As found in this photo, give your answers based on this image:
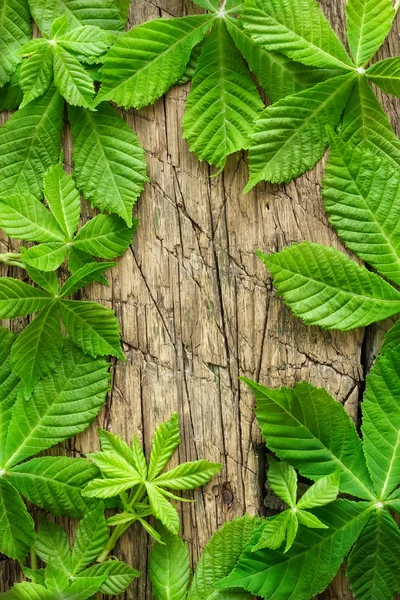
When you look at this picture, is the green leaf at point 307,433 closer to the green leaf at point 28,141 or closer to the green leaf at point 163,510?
the green leaf at point 163,510

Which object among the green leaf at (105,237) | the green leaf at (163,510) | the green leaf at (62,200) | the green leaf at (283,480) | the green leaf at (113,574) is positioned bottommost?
the green leaf at (113,574)

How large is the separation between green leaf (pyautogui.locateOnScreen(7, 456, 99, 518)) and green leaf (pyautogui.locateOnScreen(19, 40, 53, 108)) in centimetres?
72

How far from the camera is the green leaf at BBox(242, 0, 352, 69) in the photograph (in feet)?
4.20

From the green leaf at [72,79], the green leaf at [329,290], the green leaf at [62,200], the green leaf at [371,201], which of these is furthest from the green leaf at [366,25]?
the green leaf at [62,200]

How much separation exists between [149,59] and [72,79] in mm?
157

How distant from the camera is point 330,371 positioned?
1.34 meters

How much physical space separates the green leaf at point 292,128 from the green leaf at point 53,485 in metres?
0.67

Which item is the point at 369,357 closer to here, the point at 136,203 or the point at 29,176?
the point at 136,203

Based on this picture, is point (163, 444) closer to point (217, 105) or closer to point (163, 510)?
point (163, 510)

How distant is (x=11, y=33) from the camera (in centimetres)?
133

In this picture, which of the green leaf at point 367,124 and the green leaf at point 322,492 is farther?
the green leaf at point 367,124

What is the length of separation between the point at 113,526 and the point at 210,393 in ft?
1.09

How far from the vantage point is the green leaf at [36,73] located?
1.29 metres

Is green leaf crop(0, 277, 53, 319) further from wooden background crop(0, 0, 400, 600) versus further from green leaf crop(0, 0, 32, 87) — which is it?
green leaf crop(0, 0, 32, 87)
